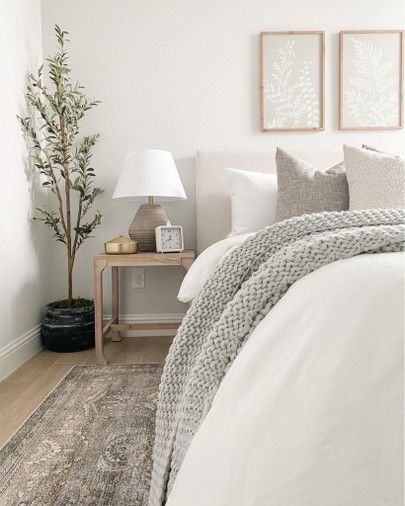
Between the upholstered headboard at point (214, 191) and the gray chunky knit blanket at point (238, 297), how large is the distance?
1851 millimetres

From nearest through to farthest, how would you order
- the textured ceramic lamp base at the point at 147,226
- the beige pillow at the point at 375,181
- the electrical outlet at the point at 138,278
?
1. the beige pillow at the point at 375,181
2. the textured ceramic lamp base at the point at 147,226
3. the electrical outlet at the point at 138,278

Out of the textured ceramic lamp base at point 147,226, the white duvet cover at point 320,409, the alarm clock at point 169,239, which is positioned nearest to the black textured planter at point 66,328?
the textured ceramic lamp base at point 147,226

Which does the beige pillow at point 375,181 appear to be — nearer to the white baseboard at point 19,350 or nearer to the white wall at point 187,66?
the white wall at point 187,66

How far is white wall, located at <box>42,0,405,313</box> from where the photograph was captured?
2.94 metres

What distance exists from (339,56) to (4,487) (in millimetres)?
2884

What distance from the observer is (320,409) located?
570mm

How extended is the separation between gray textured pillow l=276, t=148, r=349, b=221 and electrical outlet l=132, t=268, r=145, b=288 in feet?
3.69

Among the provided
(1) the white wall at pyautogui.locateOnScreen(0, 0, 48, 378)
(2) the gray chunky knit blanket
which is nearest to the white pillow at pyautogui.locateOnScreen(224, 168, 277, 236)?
(1) the white wall at pyautogui.locateOnScreen(0, 0, 48, 378)

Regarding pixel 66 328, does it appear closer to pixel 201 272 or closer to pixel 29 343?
pixel 29 343

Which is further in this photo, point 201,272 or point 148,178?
point 148,178

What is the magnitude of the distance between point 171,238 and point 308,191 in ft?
2.66

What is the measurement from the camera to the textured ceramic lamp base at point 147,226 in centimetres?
266

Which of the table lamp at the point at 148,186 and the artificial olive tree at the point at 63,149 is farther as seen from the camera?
the artificial olive tree at the point at 63,149

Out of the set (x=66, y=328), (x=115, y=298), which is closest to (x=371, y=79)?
(x=115, y=298)
